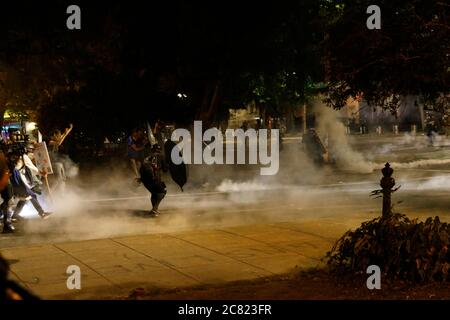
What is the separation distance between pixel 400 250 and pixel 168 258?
3.09 m

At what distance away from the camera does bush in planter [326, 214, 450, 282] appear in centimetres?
678

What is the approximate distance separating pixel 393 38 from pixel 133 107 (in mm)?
17141

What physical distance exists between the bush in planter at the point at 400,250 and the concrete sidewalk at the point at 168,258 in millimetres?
945

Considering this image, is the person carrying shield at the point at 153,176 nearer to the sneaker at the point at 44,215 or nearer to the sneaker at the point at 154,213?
the sneaker at the point at 154,213

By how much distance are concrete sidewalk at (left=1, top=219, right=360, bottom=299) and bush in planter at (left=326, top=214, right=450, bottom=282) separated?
0.95 metres

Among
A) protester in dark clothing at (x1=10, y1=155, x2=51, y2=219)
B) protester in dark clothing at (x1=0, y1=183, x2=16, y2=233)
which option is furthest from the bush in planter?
protester in dark clothing at (x1=10, y1=155, x2=51, y2=219)

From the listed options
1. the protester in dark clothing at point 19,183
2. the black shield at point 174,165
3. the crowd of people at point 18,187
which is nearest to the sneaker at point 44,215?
the crowd of people at point 18,187

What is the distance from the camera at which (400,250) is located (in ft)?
22.7

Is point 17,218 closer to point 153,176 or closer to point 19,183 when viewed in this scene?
point 19,183

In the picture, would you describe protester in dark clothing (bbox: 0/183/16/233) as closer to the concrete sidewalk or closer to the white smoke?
the concrete sidewalk

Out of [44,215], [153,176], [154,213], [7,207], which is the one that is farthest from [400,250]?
[44,215]

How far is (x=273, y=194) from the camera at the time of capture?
16125 millimetres
